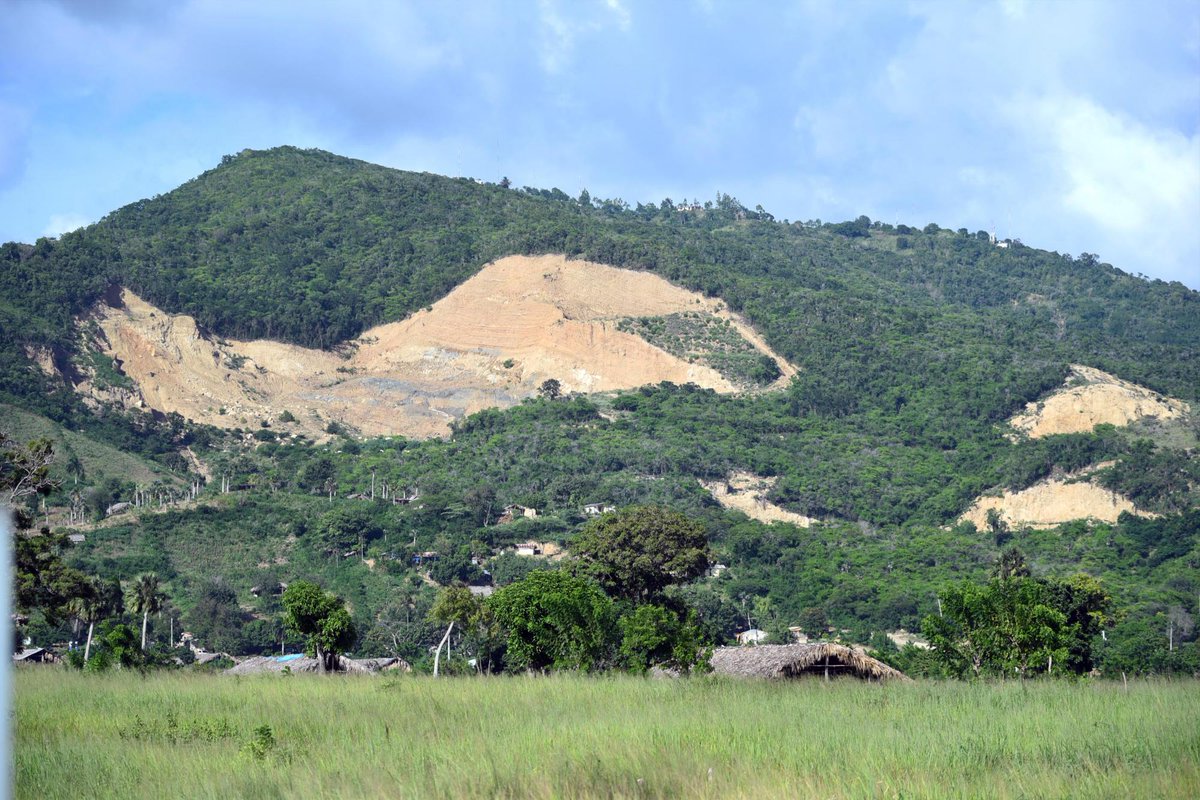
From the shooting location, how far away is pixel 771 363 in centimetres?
8944

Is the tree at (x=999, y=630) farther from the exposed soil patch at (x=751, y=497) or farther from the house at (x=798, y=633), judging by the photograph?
the exposed soil patch at (x=751, y=497)

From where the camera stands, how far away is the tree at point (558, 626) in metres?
24.5

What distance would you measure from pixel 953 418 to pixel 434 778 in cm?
7615

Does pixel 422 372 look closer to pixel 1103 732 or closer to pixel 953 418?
pixel 953 418

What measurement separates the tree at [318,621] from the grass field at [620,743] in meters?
13.8

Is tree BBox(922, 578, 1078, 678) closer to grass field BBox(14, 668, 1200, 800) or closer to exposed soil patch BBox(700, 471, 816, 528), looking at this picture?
grass field BBox(14, 668, 1200, 800)

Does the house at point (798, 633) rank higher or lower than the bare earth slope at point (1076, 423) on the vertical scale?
lower

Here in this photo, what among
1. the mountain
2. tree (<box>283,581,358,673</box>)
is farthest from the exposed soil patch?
tree (<box>283,581,358,673</box>)

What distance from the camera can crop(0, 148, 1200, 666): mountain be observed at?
60406 millimetres

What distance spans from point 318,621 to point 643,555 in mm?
11871

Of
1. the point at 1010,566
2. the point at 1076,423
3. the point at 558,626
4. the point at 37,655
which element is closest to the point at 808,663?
the point at 558,626

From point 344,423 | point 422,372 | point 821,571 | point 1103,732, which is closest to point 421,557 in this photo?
point 821,571

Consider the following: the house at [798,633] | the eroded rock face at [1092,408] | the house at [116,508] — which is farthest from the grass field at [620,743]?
the eroded rock face at [1092,408]

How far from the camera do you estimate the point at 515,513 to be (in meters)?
67.6
